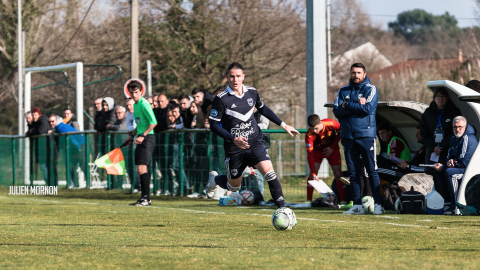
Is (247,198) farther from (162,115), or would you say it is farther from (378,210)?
(162,115)

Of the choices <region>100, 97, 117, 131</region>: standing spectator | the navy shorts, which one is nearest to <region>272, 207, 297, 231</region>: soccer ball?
the navy shorts

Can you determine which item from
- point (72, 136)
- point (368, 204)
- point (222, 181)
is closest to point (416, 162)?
point (368, 204)

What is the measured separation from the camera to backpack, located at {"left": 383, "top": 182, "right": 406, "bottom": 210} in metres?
10.7

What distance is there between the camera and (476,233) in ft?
23.1

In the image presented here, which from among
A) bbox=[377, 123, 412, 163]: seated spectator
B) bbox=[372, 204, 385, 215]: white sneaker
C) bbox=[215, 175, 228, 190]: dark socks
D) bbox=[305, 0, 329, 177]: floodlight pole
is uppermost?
bbox=[305, 0, 329, 177]: floodlight pole

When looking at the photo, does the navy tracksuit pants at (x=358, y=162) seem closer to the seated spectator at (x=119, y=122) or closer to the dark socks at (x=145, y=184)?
the dark socks at (x=145, y=184)


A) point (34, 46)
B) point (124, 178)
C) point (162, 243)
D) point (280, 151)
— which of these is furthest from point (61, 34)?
point (162, 243)

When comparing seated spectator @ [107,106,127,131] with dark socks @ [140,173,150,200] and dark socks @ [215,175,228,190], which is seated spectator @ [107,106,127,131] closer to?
dark socks @ [140,173,150,200]

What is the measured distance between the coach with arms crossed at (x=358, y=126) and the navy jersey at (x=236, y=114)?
2.44 meters

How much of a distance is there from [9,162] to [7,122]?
18.9 meters

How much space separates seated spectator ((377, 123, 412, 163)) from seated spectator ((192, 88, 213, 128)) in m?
3.56

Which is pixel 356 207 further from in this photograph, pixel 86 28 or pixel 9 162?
pixel 86 28

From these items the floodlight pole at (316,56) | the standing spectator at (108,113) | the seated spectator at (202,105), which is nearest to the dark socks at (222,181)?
the seated spectator at (202,105)

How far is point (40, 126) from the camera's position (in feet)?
61.2
